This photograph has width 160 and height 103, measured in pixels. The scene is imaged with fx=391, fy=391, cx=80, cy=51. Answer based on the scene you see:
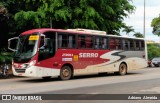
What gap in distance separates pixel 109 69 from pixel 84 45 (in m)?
3.30

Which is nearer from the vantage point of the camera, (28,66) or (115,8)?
(28,66)

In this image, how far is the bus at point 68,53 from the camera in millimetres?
20531

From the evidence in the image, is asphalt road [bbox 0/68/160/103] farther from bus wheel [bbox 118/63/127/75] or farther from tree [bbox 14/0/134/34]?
tree [bbox 14/0/134/34]

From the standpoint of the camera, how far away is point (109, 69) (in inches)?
1019

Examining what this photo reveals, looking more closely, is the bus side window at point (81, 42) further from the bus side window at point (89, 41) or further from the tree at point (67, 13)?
the tree at point (67, 13)

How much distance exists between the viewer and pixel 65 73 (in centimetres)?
2219

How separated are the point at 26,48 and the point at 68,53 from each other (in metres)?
2.60

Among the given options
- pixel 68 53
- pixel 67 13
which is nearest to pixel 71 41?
pixel 68 53

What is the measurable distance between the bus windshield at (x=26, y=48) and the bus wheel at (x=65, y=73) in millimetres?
2393

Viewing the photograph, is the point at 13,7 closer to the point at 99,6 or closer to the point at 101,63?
the point at 99,6

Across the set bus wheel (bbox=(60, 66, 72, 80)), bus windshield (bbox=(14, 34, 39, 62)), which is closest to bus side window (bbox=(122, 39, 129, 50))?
bus wheel (bbox=(60, 66, 72, 80))

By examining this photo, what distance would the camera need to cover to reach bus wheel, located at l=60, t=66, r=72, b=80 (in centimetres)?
2200

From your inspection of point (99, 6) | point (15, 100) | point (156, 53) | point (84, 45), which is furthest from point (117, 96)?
point (156, 53)

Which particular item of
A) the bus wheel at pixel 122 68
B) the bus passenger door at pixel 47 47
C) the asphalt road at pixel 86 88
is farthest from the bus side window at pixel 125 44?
the bus passenger door at pixel 47 47
